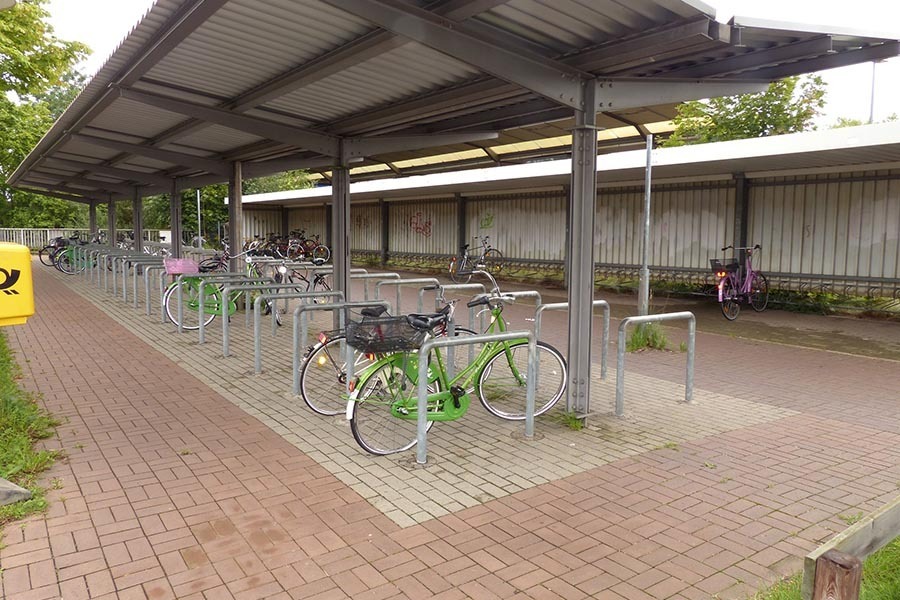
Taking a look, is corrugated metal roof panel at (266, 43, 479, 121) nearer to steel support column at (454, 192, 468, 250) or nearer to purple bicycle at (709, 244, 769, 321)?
purple bicycle at (709, 244, 769, 321)

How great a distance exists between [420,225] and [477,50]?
57.4 ft

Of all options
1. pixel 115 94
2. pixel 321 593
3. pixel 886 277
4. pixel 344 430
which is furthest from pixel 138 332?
pixel 886 277

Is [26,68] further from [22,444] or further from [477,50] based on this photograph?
[477,50]

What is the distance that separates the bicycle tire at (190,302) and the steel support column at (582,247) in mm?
5529

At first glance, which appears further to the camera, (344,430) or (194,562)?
(344,430)

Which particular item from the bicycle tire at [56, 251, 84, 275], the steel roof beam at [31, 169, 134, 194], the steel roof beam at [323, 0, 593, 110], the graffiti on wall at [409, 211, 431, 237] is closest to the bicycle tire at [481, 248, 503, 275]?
the graffiti on wall at [409, 211, 431, 237]

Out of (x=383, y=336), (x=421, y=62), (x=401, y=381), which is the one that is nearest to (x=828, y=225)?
(x=421, y=62)

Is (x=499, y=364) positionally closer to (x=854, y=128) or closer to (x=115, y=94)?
(x=115, y=94)

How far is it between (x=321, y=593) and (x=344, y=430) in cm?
233

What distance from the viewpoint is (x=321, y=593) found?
3.00 meters

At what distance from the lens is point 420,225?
22094 mm

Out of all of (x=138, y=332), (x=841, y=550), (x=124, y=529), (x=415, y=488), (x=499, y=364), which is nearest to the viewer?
(x=841, y=550)

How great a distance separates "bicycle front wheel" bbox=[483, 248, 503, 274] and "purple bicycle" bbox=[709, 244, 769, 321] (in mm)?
7095

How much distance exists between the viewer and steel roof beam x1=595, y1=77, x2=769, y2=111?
5.41 meters
